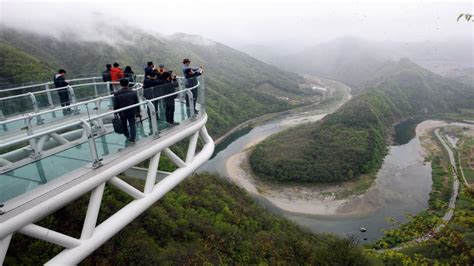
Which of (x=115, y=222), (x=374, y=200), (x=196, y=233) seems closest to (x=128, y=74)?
(x=115, y=222)

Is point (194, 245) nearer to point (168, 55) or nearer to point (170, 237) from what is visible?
point (170, 237)

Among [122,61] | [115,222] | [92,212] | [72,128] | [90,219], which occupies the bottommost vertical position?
[122,61]

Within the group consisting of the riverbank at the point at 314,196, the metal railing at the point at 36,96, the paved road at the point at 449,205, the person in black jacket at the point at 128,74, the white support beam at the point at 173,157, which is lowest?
the riverbank at the point at 314,196

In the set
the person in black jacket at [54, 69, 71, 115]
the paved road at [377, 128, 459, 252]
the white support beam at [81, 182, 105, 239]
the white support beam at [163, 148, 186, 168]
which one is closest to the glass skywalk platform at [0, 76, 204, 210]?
the white support beam at [163, 148, 186, 168]

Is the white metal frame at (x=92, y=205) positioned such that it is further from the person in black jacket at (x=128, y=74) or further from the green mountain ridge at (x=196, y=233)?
the person in black jacket at (x=128, y=74)

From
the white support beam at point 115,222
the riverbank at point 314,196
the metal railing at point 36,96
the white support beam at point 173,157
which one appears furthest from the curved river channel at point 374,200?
the white support beam at point 115,222

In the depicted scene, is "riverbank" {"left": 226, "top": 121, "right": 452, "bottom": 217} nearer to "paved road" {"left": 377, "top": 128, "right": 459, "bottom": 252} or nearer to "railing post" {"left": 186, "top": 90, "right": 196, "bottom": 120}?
"paved road" {"left": 377, "top": 128, "right": 459, "bottom": 252}

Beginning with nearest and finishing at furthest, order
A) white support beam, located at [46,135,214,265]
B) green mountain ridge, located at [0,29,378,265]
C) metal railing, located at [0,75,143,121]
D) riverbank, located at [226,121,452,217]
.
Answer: white support beam, located at [46,135,214,265] < metal railing, located at [0,75,143,121] < green mountain ridge, located at [0,29,378,265] < riverbank, located at [226,121,452,217]

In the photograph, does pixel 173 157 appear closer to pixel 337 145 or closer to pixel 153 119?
pixel 153 119
